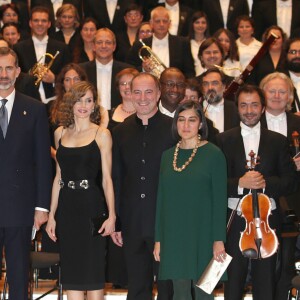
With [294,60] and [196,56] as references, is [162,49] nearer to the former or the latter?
[196,56]

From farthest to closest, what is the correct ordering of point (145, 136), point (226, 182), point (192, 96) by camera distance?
point (192, 96) < point (145, 136) < point (226, 182)

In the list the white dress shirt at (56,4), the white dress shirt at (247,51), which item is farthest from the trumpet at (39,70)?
the white dress shirt at (247,51)

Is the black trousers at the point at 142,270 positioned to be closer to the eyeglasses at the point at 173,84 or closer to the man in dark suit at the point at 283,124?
the man in dark suit at the point at 283,124

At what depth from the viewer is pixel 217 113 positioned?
6.78 metres

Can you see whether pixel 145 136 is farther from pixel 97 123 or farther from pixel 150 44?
pixel 150 44

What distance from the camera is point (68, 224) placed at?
525 cm

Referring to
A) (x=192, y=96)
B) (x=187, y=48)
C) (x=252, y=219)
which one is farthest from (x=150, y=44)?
(x=252, y=219)

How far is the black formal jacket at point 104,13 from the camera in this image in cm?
956

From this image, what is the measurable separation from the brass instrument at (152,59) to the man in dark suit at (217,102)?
1017 millimetres

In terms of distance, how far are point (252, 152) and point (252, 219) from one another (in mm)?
423

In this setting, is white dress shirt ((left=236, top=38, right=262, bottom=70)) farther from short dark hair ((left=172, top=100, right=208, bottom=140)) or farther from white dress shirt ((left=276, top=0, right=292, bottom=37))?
short dark hair ((left=172, top=100, right=208, bottom=140))

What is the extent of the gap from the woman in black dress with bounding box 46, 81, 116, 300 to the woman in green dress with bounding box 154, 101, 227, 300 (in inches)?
17.6

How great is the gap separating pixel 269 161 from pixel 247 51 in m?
3.52

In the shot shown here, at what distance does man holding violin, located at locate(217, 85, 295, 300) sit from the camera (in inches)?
215
